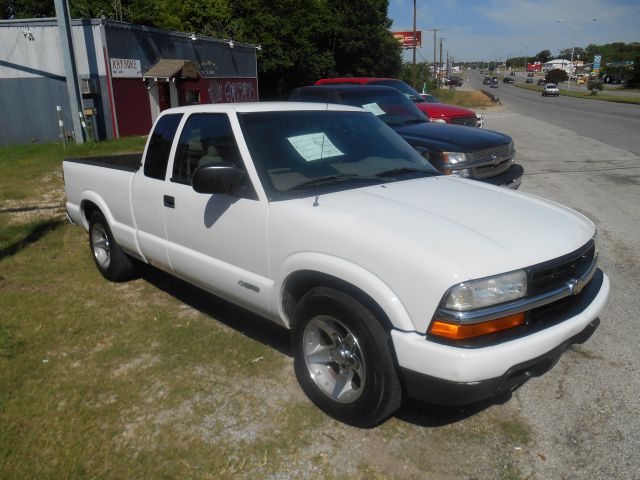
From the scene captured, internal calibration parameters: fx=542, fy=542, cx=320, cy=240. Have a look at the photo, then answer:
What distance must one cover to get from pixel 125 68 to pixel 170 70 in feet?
5.87

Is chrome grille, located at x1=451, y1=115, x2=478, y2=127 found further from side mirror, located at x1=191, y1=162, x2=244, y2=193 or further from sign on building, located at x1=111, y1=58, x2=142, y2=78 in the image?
sign on building, located at x1=111, y1=58, x2=142, y2=78

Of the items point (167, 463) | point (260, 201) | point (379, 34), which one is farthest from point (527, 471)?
point (379, 34)

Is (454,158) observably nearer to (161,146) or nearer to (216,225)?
(161,146)

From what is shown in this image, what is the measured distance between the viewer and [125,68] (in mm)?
20141

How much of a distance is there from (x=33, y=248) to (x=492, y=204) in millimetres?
5628

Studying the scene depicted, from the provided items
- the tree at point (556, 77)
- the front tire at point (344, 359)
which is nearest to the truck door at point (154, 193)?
the front tire at point (344, 359)

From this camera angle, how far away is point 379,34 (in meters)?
44.8

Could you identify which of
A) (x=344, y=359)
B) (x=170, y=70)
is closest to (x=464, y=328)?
(x=344, y=359)

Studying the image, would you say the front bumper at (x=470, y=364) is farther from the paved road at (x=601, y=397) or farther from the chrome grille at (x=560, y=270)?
the paved road at (x=601, y=397)

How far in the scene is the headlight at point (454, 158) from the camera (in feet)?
22.1

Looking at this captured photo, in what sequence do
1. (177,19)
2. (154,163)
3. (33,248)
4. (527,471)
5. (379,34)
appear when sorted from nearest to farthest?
(527,471) < (154,163) < (33,248) < (177,19) < (379,34)

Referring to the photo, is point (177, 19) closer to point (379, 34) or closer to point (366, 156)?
point (379, 34)

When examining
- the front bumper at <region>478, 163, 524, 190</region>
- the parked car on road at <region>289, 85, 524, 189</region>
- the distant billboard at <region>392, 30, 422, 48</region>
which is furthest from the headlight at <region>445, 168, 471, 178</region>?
the distant billboard at <region>392, 30, 422, 48</region>

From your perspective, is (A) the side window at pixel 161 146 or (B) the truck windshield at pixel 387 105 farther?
(B) the truck windshield at pixel 387 105
